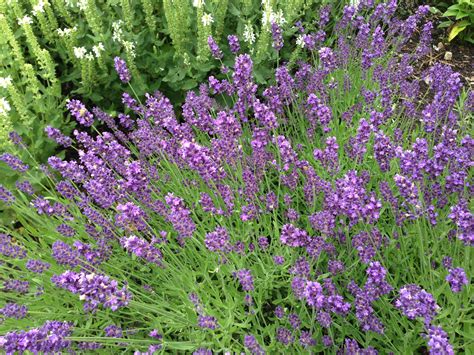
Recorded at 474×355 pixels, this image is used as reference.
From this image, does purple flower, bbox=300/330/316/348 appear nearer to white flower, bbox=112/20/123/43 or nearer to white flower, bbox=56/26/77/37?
white flower, bbox=112/20/123/43

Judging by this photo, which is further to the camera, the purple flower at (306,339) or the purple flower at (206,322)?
the purple flower at (306,339)

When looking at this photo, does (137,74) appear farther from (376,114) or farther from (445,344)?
(445,344)

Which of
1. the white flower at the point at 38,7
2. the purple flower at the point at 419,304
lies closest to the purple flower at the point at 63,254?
the purple flower at the point at 419,304

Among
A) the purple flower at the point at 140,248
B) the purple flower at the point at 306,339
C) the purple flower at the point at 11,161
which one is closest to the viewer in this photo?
the purple flower at the point at 140,248

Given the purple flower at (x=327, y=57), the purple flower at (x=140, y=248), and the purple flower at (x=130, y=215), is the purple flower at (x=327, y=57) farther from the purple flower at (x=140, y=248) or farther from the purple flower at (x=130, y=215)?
the purple flower at (x=140, y=248)

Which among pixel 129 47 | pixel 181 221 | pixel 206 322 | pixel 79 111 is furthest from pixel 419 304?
pixel 129 47

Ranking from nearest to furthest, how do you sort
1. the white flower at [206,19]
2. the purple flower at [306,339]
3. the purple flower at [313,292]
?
the purple flower at [313,292] → the purple flower at [306,339] → the white flower at [206,19]

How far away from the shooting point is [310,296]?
5.17ft

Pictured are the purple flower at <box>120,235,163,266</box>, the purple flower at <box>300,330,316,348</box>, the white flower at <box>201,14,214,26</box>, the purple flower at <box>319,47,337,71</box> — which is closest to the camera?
the purple flower at <box>120,235,163,266</box>

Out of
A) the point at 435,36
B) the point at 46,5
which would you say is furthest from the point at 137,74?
the point at 435,36

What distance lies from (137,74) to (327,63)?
1.35 m

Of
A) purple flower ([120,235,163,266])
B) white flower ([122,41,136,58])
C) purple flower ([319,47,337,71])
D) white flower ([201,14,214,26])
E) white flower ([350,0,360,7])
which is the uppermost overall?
white flower ([201,14,214,26])

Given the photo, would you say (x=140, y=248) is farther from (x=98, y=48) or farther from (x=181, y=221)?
(x=98, y=48)

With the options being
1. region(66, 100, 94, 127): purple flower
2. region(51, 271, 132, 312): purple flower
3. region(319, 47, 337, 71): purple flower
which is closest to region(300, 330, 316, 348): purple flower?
region(51, 271, 132, 312): purple flower
